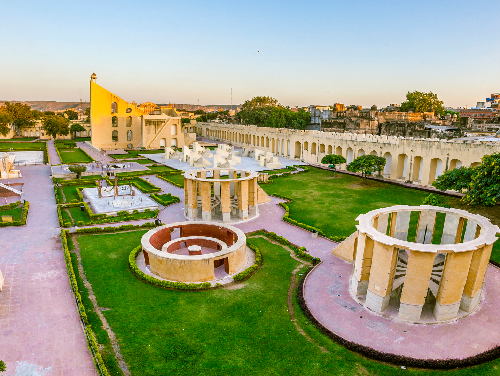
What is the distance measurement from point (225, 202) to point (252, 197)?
260 cm

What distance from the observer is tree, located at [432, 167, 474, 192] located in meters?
24.0

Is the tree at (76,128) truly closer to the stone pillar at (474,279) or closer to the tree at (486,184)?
the tree at (486,184)

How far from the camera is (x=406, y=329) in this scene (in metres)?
13.7

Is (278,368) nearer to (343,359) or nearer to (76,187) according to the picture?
(343,359)

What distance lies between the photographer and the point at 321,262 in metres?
19.2

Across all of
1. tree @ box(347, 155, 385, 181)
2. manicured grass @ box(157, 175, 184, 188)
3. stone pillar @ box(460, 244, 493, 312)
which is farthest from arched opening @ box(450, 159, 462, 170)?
manicured grass @ box(157, 175, 184, 188)

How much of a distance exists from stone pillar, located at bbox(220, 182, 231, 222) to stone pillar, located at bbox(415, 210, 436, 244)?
12.0m

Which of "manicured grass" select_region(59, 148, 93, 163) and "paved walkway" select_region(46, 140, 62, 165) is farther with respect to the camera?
"manicured grass" select_region(59, 148, 93, 163)

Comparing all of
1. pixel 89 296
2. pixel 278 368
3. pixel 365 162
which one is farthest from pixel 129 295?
pixel 365 162

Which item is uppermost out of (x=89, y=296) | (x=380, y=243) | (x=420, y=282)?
(x=380, y=243)

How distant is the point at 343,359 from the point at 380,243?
456cm

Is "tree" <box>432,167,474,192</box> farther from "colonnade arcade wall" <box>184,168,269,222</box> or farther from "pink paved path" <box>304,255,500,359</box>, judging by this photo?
"colonnade arcade wall" <box>184,168,269,222</box>

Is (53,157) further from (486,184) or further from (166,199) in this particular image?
(486,184)

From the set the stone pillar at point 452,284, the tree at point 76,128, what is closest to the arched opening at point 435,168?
the stone pillar at point 452,284
